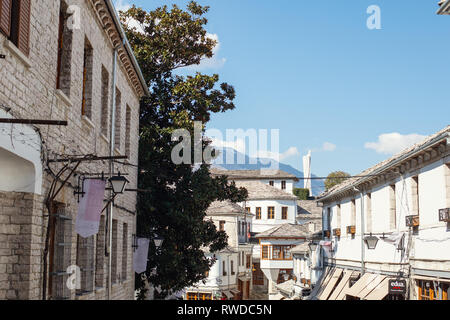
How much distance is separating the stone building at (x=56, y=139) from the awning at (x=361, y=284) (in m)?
10.7

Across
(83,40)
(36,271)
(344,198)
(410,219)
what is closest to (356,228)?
(344,198)

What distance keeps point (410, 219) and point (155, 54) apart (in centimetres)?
1121

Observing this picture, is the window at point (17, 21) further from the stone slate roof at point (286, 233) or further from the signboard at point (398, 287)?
the stone slate roof at point (286, 233)

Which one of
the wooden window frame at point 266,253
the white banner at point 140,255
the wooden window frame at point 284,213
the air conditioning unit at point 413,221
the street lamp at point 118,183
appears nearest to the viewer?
the street lamp at point 118,183

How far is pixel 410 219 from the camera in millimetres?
19250

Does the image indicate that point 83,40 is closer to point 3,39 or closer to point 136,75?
point 3,39

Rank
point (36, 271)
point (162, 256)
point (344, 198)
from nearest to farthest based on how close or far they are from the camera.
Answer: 1. point (36, 271)
2. point (162, 256)
3. point (344, 198)

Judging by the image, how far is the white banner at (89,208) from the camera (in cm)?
1064

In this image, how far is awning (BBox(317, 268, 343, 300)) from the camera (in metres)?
28.8

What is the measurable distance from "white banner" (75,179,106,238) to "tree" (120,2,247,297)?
9.60 metres

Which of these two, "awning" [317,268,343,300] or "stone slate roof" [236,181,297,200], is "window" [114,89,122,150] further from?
"stone slate roof" [236,181,297,200]

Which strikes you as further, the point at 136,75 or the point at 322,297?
the point at 322,297

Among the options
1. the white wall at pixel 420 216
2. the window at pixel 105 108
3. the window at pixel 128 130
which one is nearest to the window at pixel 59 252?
the window at pixel 105 108

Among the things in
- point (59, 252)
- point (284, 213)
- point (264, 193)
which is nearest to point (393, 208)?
point (59, 252)
